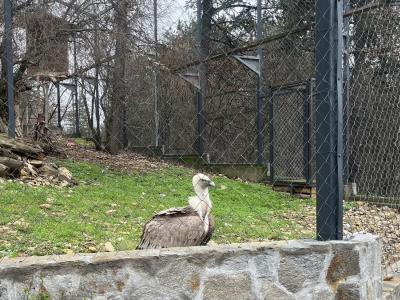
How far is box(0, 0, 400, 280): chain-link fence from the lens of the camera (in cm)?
500

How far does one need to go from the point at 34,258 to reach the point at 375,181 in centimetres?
591

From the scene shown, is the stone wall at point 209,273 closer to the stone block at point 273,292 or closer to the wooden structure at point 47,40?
the stone block at point 273,292

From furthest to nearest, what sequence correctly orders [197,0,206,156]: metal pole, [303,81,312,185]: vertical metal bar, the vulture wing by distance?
1. [197,0,206,156]: metal pole
2. [303,81,312,185]: vertical metal bar
3. the vulture wing

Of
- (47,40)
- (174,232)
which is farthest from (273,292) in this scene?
(47,40)

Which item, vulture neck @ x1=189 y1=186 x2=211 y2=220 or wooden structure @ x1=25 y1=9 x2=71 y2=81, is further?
wooden structure @ x1=25 y1=9 x2=71 y2=81

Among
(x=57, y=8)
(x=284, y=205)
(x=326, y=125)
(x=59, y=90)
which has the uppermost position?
(x=57, y=8)

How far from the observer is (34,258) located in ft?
8.21

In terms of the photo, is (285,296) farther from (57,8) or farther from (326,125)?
(57,8)

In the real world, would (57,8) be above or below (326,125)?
above

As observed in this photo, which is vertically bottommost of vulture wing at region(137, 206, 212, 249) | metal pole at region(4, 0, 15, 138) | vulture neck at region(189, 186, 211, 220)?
vulture wing at region(137, 206, 212, 249)

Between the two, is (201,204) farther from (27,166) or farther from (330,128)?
(27,166)

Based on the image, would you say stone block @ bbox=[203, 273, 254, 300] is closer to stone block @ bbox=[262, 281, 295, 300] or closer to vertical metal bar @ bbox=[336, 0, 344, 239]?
stone block @ bbox=[262, 281, 295, 300]

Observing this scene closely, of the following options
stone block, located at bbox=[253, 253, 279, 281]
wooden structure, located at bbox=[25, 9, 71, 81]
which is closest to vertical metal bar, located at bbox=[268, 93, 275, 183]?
wooden structure, located at bbox=[25, 9, 71, 81]

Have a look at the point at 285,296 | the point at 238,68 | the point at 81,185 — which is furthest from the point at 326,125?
the point at 238,68
